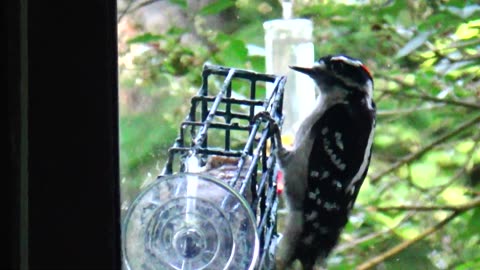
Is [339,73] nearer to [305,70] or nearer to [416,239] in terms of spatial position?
[305,70]

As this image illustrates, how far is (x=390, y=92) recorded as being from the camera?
0.84 m

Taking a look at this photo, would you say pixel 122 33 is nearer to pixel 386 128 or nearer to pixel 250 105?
pixel 250 105

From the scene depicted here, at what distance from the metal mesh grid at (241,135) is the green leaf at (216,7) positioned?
0.23ft

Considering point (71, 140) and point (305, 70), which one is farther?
point (305, 70)

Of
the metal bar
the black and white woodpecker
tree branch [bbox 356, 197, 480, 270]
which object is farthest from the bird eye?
tree branch [bbox 356, 197, 480, 270]

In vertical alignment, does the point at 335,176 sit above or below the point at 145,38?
below

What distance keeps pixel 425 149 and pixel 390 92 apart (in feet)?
0.28

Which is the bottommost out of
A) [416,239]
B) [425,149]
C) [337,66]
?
[416,239]

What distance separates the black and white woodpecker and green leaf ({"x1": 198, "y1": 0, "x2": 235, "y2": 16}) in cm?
11

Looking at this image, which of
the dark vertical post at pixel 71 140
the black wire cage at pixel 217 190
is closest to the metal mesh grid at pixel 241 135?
the black wire cage at pixel 217 190

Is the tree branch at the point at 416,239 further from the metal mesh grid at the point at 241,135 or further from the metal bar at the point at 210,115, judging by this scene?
the metal bar at the point at 210,115

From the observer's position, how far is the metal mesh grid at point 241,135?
2.61 feet

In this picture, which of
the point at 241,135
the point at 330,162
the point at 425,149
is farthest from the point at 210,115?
the point at 425,149

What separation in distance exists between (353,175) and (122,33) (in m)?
0.32
